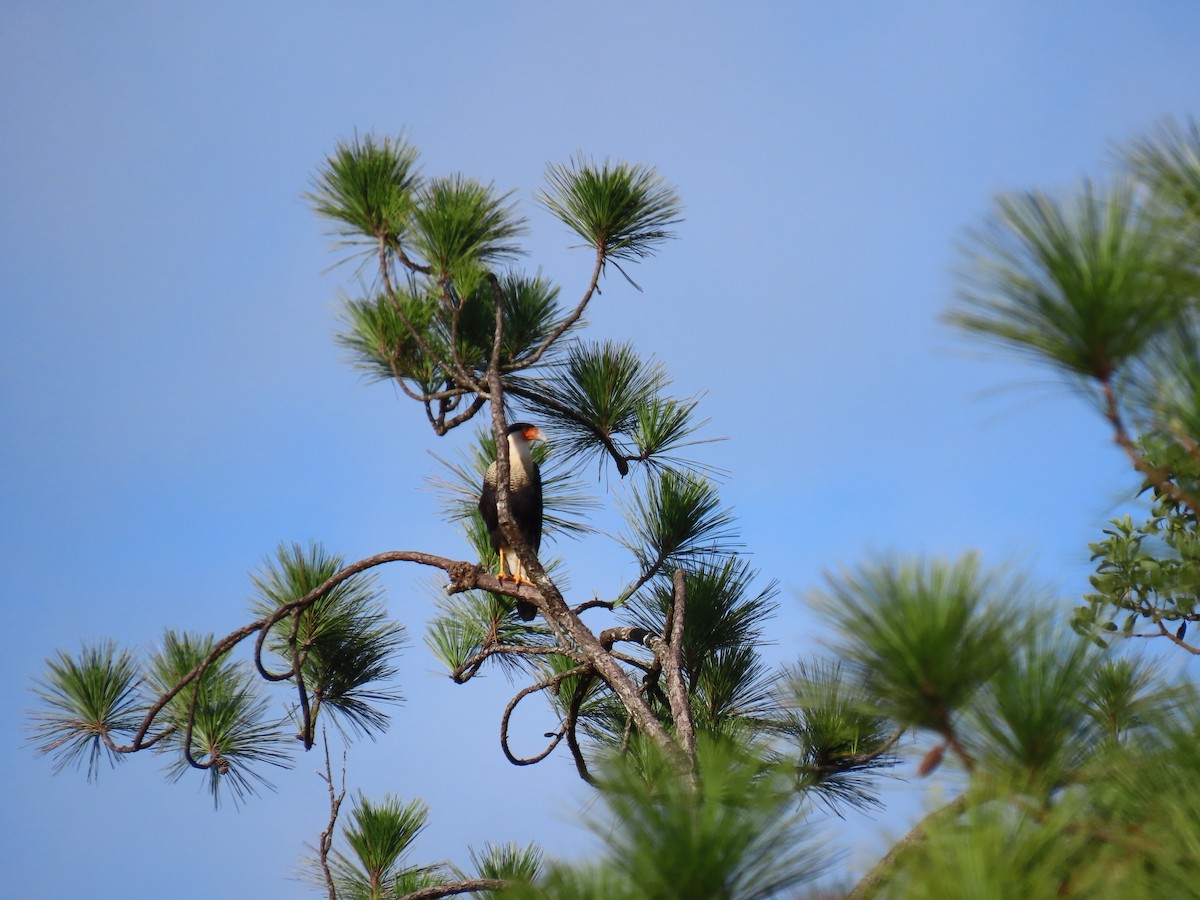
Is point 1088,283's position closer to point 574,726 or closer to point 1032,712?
point 1032,712

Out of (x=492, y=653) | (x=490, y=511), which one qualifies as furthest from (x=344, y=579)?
(x=490, y=511)

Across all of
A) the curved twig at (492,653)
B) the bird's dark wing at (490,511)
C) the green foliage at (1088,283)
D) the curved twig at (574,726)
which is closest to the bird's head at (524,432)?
the bird's dark wing at (490,511)

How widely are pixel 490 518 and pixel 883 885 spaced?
2.31m

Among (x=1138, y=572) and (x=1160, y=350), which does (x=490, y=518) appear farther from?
(x=1160, y=350)

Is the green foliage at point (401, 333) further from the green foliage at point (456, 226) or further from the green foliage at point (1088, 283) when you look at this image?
the green foliage at point (1088, 283)

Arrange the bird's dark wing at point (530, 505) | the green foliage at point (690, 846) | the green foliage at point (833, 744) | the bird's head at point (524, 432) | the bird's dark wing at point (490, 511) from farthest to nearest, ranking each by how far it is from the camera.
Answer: the bird's head at point (524, 432), the bird's dark wing at point (530, 505), the bird's dark wing at point (490, 511), the green foliage at point (833, 744), the green foliage at point (690, 846)

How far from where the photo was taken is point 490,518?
136 inches

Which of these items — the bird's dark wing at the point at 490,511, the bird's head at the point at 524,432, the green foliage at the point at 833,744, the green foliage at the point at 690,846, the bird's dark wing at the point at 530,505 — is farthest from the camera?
the bird's head at the point at 524,432

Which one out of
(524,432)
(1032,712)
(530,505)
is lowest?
(1032,712)

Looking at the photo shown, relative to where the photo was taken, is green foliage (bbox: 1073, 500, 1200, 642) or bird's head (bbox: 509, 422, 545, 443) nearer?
green foliage (bbox: 1073, 500, 1200, 642)

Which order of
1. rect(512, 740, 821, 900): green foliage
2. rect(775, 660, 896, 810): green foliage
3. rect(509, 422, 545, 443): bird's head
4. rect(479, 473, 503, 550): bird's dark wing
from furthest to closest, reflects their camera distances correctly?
rect(509, 422, 545, 443): bird's head < rect(479, 473, 503, 550): bird's dark wing < rect(775, 660, 896, 810): green foliage < rect(512, 740, 821, 900): green foliage

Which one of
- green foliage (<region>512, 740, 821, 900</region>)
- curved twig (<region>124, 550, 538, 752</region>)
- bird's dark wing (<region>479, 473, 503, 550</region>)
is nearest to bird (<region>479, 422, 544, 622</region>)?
bird's dark wing (<region>479, 473, 503, 550</region>)

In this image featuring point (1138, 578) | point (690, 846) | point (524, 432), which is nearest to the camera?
point (690, 846)

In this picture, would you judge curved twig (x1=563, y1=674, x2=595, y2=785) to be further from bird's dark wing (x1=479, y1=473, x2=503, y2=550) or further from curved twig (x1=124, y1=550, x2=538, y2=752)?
bird's dark wing (x1=479, y1=473, x2=503, y2=550)
